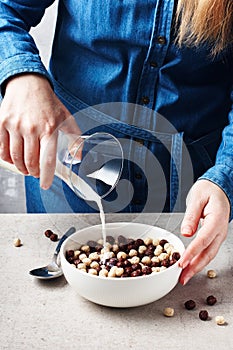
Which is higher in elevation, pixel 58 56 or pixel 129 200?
pixel 58 56

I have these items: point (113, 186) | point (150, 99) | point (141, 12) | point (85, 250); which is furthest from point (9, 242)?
point (141, 12)

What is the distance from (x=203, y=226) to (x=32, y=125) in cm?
36

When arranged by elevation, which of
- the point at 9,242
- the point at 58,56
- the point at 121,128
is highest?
the point at 58,56

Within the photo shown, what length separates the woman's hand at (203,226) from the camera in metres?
1.18

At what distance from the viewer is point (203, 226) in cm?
121

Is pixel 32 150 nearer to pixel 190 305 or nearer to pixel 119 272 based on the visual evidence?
pixel 119 272

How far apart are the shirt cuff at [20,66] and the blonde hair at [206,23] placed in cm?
30

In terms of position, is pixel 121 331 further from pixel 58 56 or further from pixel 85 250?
pixel 58 56

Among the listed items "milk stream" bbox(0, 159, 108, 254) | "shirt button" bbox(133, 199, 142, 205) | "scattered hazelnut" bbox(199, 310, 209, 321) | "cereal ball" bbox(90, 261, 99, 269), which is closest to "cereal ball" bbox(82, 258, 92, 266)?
"cereal ball" bbox(90, 261, 99, 269)

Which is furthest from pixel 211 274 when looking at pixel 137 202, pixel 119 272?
pixel 137 202

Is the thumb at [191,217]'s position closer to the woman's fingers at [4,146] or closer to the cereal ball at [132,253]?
the cereal ball at [132,253]

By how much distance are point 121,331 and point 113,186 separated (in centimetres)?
26

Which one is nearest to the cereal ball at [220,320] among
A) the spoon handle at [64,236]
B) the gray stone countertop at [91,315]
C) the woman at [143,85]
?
the gray stone countertop at [91,315]

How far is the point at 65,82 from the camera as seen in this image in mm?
1539
